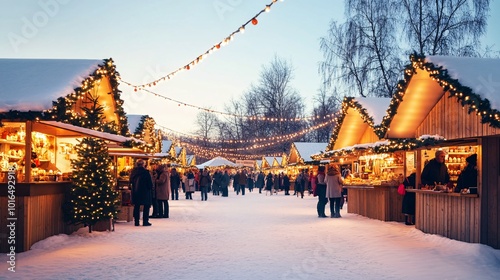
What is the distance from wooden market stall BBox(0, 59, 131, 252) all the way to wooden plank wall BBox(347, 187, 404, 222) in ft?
26.7

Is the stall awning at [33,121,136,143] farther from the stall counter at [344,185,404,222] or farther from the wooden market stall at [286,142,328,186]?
the wooden market stall at [286,142,328,186]

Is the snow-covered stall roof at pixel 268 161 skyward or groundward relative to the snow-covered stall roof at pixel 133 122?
groundward

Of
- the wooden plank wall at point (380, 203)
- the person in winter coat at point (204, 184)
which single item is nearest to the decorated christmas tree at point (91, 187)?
the wooden plank wall at point (380, 203)

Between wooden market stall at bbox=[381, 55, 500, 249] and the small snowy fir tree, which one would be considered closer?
wooden market stall at bbox=[381, 55, 500, 249]

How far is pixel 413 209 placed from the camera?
15492 mm

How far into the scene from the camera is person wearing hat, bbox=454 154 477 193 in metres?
11.2

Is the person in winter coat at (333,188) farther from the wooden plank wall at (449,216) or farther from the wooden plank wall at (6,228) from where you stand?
the wooden plank wall at (6,228)

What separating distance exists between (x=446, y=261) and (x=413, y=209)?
6327mm

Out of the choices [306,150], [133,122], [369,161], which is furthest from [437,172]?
[306,150]

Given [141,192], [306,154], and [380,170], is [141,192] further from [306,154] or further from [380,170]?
[306,154]

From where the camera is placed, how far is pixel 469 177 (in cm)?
1127

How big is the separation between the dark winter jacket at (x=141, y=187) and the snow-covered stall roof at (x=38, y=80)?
3482 mm

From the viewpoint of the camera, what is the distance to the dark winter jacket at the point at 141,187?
15117 millimetres

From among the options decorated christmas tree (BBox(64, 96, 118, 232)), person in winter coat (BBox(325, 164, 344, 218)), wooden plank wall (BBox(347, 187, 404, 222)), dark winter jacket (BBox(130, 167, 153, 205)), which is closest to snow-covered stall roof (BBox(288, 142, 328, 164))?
wooden plank wall (BBox(347, 187, 404, 222))
